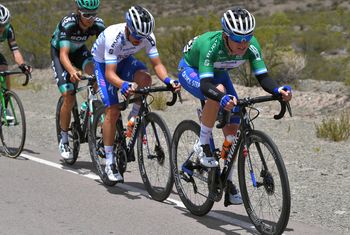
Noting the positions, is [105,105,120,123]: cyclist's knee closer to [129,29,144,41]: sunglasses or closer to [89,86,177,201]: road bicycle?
[89,86,177,201]: road bicycle

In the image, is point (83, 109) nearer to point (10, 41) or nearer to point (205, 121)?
point (10, 41)

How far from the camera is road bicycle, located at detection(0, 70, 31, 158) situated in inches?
381

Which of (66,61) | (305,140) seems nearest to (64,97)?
(66,61)

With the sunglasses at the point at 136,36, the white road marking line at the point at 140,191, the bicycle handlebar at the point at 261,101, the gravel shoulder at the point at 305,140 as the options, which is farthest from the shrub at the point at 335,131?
the bicycle handlebar at the point at 261,101

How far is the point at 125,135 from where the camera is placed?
7777 mm

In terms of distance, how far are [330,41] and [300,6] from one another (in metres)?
27.8

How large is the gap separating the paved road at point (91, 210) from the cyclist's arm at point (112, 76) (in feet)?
4.00

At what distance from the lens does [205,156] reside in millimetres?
6539

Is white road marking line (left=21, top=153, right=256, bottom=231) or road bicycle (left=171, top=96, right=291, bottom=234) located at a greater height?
road bicycle (left=171, top=96, right=291, bottom=234)

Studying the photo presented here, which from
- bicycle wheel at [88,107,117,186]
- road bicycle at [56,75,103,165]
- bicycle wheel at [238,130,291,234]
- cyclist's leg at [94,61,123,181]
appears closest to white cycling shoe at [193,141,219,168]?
bicycle wheel at [238,130,291,234]

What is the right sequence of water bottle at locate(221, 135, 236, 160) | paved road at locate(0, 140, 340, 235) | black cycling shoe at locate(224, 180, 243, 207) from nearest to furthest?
1. paved road at locate(0, 140, 340, 235)
2. water bottle at locate(221, 135, 236, 160)
3. black cycling shoe at locate(224, 180, 243, 207)

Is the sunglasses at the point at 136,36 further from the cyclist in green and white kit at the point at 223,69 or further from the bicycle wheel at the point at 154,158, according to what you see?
the bicycle wheel at the point at 154,158

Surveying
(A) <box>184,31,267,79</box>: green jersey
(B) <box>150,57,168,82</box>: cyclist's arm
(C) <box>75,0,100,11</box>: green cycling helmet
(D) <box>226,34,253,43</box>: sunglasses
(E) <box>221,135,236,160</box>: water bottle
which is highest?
(C) <box>75,0,100,11</box>: green cycling helmet

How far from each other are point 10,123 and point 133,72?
106 inches
